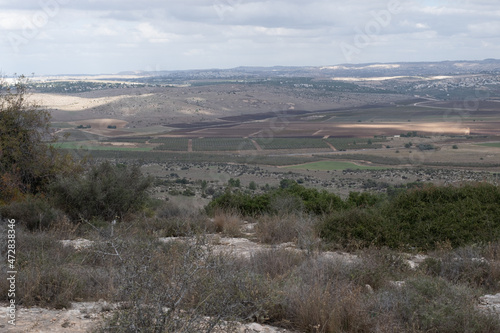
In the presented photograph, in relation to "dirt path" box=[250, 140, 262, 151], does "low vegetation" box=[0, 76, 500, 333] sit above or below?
above

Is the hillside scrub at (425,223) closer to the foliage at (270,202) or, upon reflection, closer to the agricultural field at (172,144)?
the foliage at (270,202)

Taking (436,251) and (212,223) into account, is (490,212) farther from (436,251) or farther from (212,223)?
(212,223)

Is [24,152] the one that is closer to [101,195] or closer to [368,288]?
[101,195]

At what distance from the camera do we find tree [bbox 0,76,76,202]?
14.5 meters

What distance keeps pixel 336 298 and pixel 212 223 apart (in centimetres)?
661

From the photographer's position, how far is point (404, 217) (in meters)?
10.3

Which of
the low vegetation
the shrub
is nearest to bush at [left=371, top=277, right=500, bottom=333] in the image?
the low vegetation

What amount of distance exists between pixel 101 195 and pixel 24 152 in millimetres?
4953

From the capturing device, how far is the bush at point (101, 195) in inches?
491

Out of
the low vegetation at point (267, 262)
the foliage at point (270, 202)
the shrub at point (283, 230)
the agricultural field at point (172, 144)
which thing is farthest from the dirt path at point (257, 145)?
the shrub at point (283, 230)

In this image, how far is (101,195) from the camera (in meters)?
12.4

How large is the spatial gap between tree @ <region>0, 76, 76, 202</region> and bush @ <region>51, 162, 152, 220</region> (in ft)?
6.26

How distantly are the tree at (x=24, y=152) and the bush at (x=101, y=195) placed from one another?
6.26 ft

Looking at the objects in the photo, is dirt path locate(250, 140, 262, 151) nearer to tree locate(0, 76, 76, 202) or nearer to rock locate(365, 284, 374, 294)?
tree locate(0, 76, 76, 202)
